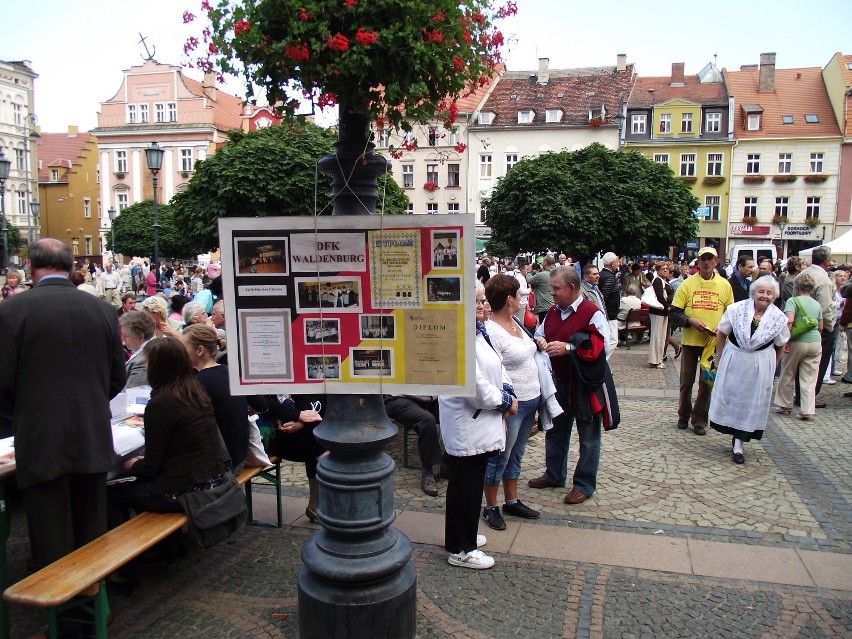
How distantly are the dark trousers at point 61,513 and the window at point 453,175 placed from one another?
4252cm

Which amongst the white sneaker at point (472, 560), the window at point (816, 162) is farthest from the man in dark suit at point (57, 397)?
the window at point (816, 162)

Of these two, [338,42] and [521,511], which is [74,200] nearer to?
[521,511]

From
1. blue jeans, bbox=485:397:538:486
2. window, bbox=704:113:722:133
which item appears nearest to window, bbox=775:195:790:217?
window, bbox=704:113:722:133

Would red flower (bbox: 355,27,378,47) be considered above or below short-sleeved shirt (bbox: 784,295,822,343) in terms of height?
above

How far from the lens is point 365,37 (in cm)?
256

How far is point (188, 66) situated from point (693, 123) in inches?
1813

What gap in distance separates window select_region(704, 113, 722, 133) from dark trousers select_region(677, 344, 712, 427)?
4077cm

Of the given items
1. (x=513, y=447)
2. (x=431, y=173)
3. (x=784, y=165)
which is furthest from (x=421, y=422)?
(x=784, y=165)

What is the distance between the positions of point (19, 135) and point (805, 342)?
6361 centimetres

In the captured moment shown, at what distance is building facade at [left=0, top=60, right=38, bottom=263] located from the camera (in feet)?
180

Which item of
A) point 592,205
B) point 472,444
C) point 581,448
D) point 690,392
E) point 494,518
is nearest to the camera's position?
point 472,444

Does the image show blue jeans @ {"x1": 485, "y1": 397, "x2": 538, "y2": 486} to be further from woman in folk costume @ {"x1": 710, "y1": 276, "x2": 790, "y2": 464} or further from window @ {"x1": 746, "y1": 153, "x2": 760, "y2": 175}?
window @ {"x1": 746, "y1": 153, "x2": 760, "y2": 175}

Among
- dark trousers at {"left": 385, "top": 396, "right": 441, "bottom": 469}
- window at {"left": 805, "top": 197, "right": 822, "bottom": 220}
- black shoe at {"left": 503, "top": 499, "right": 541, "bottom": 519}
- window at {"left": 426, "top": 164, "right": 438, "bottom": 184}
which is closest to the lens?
black shoe at {"left": 503, "top": 499, "right": 541, "bottom": 519}

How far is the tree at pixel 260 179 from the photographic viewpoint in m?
13.9
